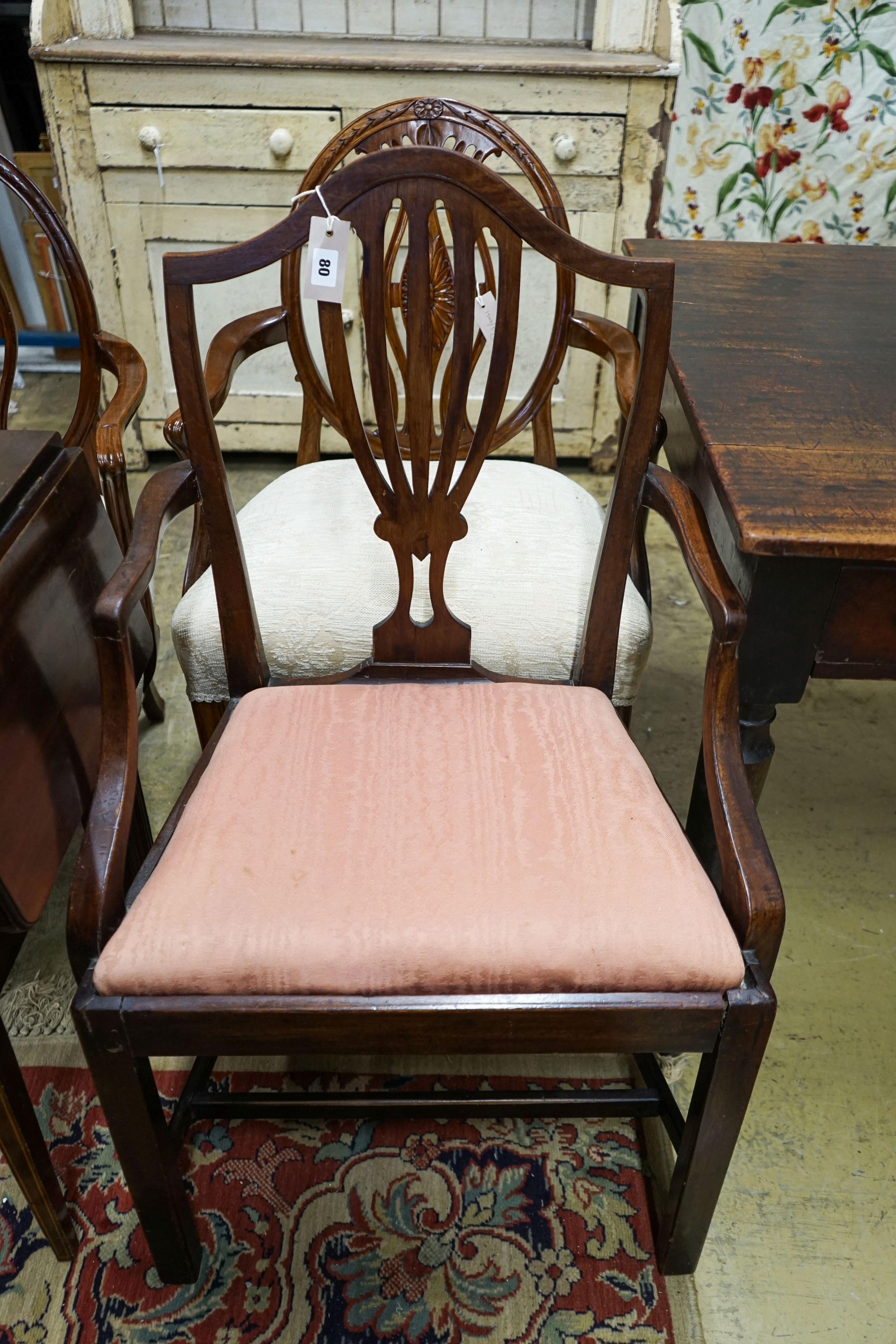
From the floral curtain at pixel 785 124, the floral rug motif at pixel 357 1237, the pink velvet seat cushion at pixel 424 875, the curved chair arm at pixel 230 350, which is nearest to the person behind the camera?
the pink velvet seat cushion at pixel 424 875

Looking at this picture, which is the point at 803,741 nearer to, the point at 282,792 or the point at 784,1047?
the point at 784,1047

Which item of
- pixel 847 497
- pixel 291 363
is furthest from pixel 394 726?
pixel 291 363

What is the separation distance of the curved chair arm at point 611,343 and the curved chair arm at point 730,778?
1.19 feet

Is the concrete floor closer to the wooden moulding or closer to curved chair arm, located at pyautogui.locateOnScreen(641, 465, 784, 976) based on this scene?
curved chair arm, located at pyautogui.locateOnScreen(641, 465, 784, 976)

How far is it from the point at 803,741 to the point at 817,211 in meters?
1.76

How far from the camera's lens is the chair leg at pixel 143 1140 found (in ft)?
2.70

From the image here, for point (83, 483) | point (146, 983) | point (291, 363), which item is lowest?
point (291, 363)

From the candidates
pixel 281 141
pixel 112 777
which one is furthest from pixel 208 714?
pixel 281 141

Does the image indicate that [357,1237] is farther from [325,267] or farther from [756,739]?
[325,267]

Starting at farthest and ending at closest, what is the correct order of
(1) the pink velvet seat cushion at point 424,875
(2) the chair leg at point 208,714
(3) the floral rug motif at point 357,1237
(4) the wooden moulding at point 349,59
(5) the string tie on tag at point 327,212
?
(4) the wooden moulding at point 349,59
(2) the chair leg at point 208,714
(3) the floral rug motif at point 357,1237
(5) the string tie on tag at point 327,212
(1) the pink velvet seat cushion at point 424,875

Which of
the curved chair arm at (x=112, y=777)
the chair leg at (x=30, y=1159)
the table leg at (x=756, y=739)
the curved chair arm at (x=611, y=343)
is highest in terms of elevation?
the curved chair arm at (x=611, y=343)

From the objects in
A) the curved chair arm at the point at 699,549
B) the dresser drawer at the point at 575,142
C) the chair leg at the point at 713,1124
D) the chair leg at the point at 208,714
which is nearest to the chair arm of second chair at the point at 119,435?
the chair leg at the point at 208,714

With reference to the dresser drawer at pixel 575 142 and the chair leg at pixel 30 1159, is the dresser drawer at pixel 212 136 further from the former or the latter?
the chair leg at pixel 30 1159

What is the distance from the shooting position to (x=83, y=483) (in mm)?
1204
